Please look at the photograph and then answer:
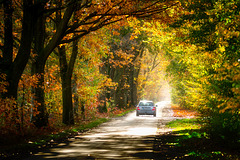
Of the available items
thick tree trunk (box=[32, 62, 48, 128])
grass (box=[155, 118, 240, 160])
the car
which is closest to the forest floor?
grass (box=[155, 118, 240, 160])

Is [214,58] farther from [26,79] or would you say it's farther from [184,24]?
[26,79]

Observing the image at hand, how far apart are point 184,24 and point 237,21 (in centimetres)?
647

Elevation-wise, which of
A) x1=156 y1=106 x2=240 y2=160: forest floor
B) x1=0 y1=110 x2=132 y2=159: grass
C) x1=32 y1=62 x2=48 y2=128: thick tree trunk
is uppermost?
x1=32 y1=62 x2=48 y2=128: thick tree trunk

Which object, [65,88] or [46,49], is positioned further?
[65,88]

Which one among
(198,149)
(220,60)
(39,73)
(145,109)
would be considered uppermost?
(39,73)

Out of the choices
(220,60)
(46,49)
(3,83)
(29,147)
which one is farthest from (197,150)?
(46,49)

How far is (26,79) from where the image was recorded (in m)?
13.7

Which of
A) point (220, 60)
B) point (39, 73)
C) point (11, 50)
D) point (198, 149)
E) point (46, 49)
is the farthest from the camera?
point (39, 73)

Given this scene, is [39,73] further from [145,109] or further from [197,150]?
[145,109]

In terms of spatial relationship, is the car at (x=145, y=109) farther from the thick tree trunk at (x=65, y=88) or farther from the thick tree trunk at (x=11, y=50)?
the thick tree trunk at (x=11, y=50)

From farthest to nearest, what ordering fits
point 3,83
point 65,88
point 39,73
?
point 65,88, point 39,73, point 3,83

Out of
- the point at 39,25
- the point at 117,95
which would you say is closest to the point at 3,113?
the point at 39,25

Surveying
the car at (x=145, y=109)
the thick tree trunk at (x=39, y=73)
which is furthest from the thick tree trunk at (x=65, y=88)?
the car at (x=145, y=109)

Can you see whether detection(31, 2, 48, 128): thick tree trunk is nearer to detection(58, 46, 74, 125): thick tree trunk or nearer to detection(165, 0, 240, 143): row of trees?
detection(58, 46, 74, 125): thick tree trunk
